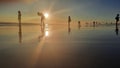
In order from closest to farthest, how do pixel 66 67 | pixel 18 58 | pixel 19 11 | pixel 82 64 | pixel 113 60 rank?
pixel 66 67, pixel 82 64, pixel 113 60, pixel 18 58, pixel 19 11

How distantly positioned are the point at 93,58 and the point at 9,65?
5659mm

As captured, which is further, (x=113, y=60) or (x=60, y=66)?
(x=113, y=60)

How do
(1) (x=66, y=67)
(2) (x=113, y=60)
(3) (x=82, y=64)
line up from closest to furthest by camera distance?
(1) (x=66, y=67), (3) (x=82, y=64), (2) (x=113, y=60)

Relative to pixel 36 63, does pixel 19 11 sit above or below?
above

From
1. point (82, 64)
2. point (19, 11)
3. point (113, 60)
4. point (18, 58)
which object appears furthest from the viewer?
point (19, 11)

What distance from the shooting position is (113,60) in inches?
580

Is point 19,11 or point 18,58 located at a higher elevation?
point 19,11

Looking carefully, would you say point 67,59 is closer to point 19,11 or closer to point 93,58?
point 93,58

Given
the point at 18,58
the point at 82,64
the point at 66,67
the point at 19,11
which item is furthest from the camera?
the point at 19,11

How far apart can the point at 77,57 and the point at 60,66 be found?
10.3ft

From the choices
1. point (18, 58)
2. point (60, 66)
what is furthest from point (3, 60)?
point (60, 66)

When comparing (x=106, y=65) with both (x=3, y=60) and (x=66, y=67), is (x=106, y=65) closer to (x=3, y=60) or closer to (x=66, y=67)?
(x=66, y=67)

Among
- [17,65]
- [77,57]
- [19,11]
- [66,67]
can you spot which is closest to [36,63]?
[17,65]

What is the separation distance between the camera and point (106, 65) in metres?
13.3
